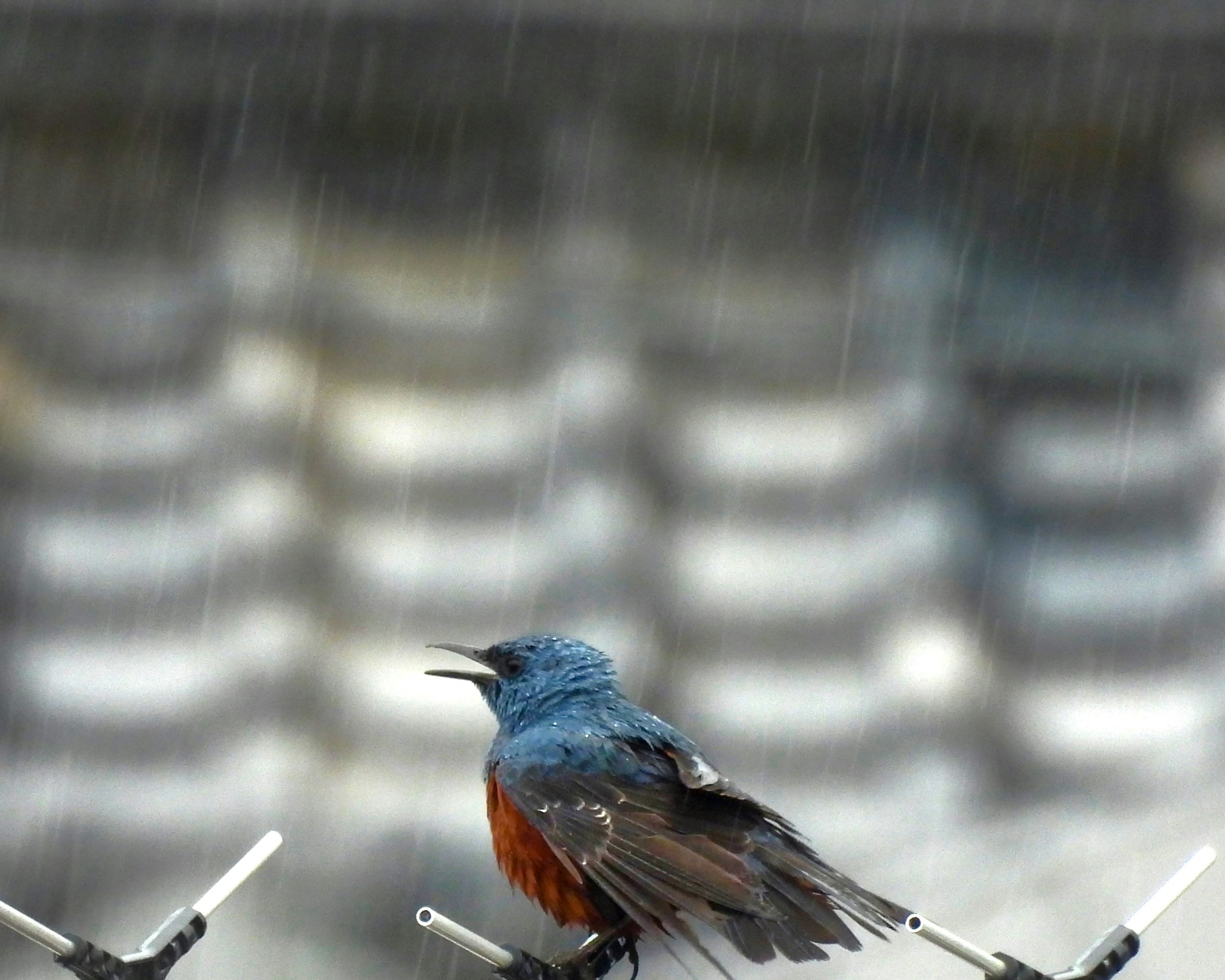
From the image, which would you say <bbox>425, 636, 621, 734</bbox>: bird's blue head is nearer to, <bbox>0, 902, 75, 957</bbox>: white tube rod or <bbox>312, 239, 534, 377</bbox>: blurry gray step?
<bbox>0, 902, 75, 957</bbox>: white tube rod

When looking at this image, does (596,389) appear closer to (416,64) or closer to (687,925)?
(416,64)

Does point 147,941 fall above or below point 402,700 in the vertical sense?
below

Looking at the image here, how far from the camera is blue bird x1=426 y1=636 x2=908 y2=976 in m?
3.51

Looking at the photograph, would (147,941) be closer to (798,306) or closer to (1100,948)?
(1100,948)

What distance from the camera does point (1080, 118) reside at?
22.8ft

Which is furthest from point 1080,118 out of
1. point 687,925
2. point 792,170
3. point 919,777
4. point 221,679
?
point 687,925

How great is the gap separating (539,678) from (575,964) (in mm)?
801

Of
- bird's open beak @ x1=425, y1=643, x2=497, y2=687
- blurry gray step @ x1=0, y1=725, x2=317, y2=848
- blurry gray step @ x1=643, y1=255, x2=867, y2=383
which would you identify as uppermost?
blurry gray step @ x1=643, y1=255, x2=867, y2=383

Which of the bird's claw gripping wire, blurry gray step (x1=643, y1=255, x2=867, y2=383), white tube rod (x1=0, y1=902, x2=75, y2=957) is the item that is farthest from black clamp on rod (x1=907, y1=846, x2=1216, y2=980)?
blurry gray step (x1=643, y1=255, x2=867, y2=383)

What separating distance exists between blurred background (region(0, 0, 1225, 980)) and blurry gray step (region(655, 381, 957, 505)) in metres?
0.02

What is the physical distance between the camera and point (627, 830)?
3861mm

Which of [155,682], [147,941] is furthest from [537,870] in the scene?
[155,682]

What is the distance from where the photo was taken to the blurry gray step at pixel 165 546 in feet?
22.7

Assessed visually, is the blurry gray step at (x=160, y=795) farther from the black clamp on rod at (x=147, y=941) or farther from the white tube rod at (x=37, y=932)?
the white tube rod at (x=37, y=932)
